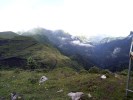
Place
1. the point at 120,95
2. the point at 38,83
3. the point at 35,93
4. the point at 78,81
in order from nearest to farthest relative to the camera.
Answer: the point at 120,95
the point at 35,93
the point at 78,81
the point at 38,83

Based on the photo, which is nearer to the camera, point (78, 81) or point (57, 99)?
point (57, 99)

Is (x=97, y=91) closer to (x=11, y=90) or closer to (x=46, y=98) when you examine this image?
(x=46, y=98)

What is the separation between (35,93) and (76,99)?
5.77 meters

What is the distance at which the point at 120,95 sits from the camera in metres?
26.8

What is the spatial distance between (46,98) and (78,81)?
18.1 feet

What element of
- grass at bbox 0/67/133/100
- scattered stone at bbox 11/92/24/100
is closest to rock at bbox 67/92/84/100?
grass at bbox 0/67/133/100

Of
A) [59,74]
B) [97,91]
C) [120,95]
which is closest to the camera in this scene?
[120,95]

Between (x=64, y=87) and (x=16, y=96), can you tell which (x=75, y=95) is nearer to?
(x=64, y=87)

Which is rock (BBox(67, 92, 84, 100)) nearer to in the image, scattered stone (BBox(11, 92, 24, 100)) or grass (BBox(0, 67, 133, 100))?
grass (BBox(0, 67, 133, 100))

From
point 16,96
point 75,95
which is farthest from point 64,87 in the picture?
point 16,96

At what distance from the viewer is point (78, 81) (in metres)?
33.2

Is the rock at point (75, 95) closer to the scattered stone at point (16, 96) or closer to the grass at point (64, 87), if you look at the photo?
the grass at point (64, 87)

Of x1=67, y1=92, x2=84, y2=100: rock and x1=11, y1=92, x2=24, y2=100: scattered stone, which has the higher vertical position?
x1=67, y1=92, x2=84, y2=100: rock

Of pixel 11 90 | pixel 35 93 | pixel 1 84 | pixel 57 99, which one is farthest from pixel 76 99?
pixel 1 84
